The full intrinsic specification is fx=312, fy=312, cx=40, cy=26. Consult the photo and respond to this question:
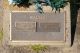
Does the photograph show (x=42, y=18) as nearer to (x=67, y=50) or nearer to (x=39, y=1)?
(x=39, y=1)

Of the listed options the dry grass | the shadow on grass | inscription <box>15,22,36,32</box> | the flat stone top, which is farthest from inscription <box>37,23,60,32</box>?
the dry grass

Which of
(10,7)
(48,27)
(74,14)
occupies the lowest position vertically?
(48,27)

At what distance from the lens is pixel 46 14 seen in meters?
8.29

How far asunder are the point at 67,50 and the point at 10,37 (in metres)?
1.55

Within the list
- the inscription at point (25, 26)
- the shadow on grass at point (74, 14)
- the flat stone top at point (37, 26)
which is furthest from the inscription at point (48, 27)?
the shadow on grass at point (74, 14)

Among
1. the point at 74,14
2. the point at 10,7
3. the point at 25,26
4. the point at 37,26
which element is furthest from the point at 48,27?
the point at 10,7

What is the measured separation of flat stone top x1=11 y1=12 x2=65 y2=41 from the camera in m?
8.26

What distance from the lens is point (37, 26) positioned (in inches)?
325

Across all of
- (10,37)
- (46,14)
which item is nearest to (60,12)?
(46,14)

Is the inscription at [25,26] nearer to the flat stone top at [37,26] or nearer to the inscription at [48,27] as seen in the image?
the flat stone top at [37,26]

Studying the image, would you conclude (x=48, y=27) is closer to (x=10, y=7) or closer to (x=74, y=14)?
(x=74, y=14)

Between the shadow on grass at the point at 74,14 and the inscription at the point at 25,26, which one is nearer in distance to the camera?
the inscription at the point at 25,26

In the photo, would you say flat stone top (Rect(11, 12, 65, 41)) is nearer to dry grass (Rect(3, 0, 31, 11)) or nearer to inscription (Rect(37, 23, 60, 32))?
inscription (Rect(37, 23, 60, 32))

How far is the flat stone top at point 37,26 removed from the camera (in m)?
8.26
